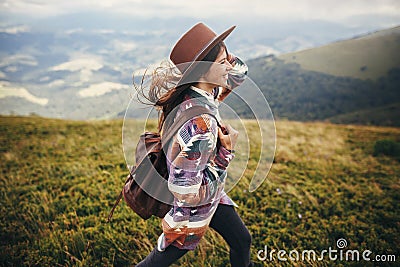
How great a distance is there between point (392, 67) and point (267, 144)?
140 metres

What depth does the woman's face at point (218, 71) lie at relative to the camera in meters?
2.29

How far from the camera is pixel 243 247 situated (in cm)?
309

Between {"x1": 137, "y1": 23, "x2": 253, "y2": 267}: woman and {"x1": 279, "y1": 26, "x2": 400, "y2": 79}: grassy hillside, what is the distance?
131 meters

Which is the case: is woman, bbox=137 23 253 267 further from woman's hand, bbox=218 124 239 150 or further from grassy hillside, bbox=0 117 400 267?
grassy hillside, bbox=0 117 400 267

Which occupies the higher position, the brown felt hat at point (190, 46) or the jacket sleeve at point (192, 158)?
the brown felt hat at point (190, 46)

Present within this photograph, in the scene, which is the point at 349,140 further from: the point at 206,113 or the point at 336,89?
the point at 336,89

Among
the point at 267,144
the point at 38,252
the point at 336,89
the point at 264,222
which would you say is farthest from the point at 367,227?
the point at 336,89

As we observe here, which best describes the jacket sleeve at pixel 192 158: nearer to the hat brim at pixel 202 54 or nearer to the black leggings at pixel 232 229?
the hat brim at pixel 202 54

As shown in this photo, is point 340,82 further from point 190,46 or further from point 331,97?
point 190,46

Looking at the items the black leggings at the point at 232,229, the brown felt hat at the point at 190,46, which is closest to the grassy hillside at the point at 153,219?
the black leggings at the point at 232,229

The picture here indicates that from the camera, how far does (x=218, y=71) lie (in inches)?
91.1

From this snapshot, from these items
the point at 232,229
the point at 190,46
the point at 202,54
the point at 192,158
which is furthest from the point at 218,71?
the point at 232,229

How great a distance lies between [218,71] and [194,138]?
2.02 feet

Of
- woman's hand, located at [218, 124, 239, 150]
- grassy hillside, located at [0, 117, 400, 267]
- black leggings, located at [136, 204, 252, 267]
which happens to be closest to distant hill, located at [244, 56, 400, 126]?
grassy hillside, located at [0, 117, 400, 267]
